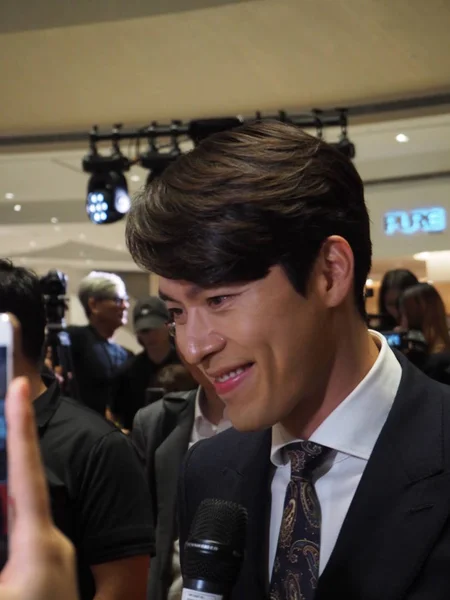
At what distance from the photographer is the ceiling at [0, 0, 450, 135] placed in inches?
152

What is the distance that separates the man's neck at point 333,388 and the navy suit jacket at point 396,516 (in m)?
0.07

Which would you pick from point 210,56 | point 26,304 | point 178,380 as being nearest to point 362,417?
point 26,304

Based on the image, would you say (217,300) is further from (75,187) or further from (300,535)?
(75,187)

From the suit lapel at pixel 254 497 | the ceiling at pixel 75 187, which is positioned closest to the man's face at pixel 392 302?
the ceiling at pixel 75 187

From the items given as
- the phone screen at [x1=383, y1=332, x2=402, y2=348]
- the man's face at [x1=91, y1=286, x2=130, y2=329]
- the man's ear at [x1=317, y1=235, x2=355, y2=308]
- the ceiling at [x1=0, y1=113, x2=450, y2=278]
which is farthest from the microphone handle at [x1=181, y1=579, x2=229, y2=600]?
the ceiling at [x1=0, y1=113, x2=450, y2=278]

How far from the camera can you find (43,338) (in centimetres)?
173

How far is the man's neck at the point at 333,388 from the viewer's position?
3.84 feet

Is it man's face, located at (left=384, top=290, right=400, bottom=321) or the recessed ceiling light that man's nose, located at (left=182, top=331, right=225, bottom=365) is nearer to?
man's face, located at (left=384, top=290, right=400, bottom=321)

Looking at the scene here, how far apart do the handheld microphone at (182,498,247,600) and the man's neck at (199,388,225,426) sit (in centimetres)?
138

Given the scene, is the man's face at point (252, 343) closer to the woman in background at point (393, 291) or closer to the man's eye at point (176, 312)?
the man's eye at point (176, 312)

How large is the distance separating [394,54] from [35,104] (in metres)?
2.26

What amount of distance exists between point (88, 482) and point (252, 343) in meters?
0.71

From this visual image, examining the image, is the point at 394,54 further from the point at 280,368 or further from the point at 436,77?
the point at 280,368

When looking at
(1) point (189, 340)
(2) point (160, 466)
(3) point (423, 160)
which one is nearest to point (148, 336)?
(2) point (160, 466)
